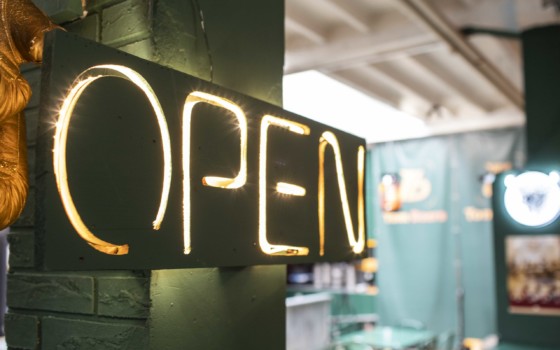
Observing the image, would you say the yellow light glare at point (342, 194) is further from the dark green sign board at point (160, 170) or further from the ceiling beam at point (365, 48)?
the ceiling beam at point (365, 48)

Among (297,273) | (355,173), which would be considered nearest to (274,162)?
(355,173)

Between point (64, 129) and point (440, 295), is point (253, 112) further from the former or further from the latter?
point (440, 295)

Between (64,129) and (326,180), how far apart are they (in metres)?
0.88

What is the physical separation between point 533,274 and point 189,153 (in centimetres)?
437

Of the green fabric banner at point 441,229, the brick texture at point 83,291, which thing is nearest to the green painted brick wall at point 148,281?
the brick texture at point 83,291

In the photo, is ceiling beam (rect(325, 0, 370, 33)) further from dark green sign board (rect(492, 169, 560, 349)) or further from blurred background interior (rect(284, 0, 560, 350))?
dark green sign board (rect(492, 169, 560, 349))

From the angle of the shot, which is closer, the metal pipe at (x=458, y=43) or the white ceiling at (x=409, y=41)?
the metal pipe at (x=458, y=43)

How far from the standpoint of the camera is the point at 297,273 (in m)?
9.55

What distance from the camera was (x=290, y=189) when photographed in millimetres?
1521

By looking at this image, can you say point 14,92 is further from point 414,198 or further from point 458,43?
point 414,198

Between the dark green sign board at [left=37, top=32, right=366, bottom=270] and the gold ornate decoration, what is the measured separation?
0.22m

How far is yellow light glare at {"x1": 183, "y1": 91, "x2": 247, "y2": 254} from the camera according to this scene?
118 cm

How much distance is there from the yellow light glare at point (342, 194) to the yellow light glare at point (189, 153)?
0.36m

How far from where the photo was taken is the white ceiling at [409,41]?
171 inches
